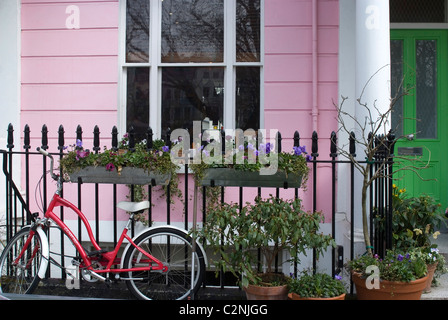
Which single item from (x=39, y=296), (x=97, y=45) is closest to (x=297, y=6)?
(x=97, y=45)

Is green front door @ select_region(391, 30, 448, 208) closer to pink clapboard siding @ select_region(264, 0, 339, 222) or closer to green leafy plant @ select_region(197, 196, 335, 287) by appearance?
pink clapboard siding @ select_region(264, 0, 339, 222)

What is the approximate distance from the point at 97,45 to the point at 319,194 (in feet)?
10.3

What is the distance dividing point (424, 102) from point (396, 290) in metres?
3.12

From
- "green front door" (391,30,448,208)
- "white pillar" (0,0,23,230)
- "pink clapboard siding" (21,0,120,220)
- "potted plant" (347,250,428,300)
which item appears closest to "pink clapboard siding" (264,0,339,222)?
"green front door" (391,30,448,208)

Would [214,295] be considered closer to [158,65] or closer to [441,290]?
[441,290]

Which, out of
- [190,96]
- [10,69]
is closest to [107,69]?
[190,96]

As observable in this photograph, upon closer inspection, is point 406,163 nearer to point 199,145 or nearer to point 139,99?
point 199,145

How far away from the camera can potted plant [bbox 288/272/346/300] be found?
355cm

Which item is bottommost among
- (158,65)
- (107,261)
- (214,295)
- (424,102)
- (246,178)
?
(214,295)

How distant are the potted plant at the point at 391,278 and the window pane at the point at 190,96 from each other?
2.66 meters

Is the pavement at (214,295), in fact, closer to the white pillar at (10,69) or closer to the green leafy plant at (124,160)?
the green leafy plant at (124,160)

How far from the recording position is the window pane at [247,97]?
576 cm

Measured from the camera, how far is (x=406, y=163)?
5.77m

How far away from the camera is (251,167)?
156 inches
